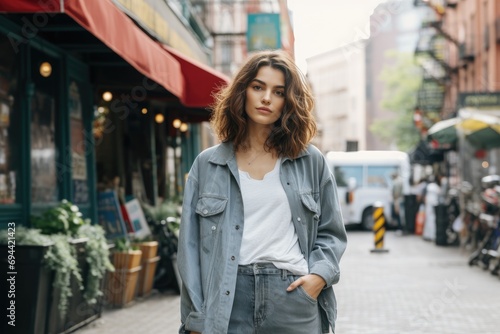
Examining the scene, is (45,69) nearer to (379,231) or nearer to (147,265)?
(147,265)

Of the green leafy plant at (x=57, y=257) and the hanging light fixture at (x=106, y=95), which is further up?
the hanging light fixture at (x=106, y=95)

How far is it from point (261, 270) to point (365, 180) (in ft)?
102

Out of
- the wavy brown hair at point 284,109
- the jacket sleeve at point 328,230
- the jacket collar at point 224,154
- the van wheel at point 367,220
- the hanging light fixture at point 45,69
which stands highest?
the hanging light fixture at point 45,69

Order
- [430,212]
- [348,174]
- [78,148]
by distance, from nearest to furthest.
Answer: [78,148], [430,212], [348,174]

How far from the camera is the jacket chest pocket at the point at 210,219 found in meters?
3.81

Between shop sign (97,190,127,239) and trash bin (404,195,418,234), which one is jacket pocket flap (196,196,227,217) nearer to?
shop sign (97,190,127,239)

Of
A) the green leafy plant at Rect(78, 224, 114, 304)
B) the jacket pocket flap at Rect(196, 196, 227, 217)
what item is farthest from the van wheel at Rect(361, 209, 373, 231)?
the jacket pocket flap at Rect(196, 196, 227, 217)

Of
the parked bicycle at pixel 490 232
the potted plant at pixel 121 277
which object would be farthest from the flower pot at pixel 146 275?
the parked bicycle at pixel 490 232

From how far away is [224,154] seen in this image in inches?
157

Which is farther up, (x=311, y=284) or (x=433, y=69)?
(x=433, y=69)

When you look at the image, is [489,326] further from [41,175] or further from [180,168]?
[180,168]

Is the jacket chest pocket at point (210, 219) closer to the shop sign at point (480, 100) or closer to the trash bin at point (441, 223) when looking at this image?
the trash bin at point (441, 223)

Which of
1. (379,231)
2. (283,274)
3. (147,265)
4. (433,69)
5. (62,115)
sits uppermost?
(433,69)

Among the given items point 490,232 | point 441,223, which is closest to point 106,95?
point 490,232
